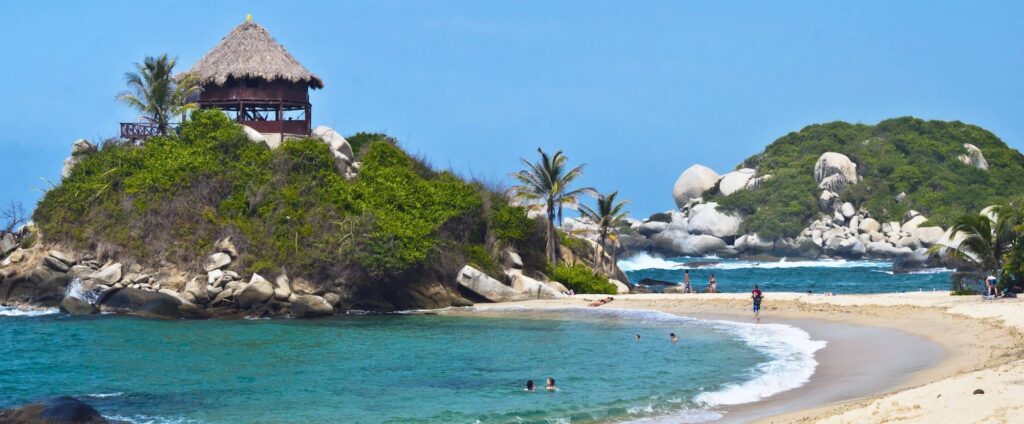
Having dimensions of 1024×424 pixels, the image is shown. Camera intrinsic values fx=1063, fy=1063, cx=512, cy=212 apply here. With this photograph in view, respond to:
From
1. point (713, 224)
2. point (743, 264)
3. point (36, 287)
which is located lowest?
point (36, 287)

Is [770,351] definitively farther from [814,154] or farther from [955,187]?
[814,154]

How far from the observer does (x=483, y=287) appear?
40.0 metres

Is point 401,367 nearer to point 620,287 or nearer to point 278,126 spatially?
point 620,287

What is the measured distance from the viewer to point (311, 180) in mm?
40812

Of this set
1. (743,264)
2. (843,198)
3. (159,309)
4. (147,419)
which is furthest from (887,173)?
(147,419)

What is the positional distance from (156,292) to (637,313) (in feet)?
53.9

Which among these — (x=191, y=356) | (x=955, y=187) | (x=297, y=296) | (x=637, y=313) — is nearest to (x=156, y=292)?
(x=297, y=296)

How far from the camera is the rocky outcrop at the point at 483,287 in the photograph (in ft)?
131

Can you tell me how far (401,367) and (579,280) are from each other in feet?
63.6

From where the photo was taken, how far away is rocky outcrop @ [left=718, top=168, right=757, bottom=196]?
108938 mm

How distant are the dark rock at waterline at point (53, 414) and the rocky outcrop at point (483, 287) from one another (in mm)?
23146

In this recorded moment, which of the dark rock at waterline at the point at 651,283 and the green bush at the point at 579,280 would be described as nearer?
the green bush at the point at 579,280

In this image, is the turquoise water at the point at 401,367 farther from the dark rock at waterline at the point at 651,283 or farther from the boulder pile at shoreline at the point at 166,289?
the dark rock at waterline at the point at 651,283

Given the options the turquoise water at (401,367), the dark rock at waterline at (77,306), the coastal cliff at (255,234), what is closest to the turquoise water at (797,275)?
the coastal cliff at (255,234)
